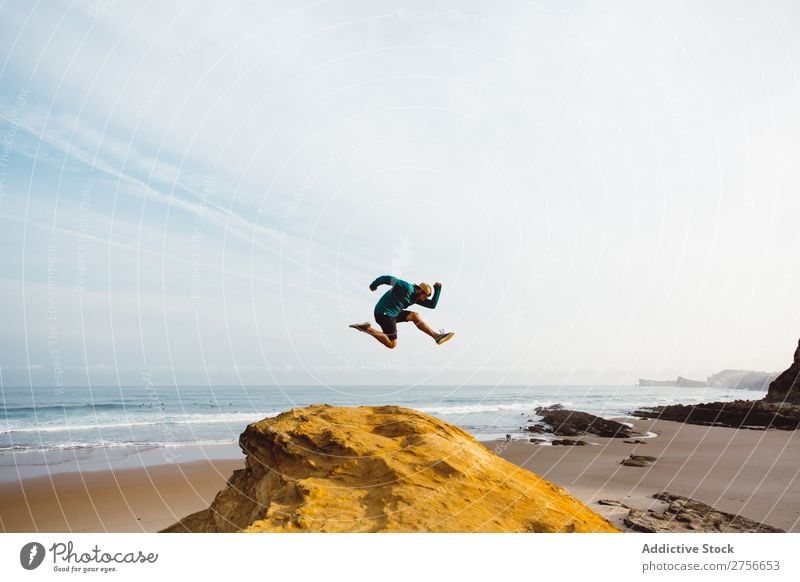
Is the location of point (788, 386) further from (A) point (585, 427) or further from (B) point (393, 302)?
(B) point (393, 302)

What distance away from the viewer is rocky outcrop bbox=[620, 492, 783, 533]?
425 inches

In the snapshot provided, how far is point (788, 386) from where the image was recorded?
171ft

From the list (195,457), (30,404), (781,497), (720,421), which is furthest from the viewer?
(30,404)

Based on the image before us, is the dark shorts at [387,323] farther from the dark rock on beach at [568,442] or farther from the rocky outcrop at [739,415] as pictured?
the rocky outcrop at [739,415]

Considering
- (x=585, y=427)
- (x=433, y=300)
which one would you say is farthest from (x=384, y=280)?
(x=585, y=427)

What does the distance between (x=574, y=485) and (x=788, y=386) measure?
50.1 meters

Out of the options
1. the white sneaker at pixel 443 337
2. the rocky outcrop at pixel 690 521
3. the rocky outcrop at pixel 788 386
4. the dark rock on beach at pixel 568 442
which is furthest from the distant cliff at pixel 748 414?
the white sneaker at pixel 443 337

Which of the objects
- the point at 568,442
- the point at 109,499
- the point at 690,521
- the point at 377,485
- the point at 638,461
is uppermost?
the point at 377,485

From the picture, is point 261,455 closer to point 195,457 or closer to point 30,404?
point 195,457

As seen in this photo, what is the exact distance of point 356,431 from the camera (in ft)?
22.5

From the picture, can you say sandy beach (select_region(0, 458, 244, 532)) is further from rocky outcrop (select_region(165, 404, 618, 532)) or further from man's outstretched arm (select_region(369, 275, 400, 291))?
man's outstretched arm (select_region(369, 275, 400, 291))

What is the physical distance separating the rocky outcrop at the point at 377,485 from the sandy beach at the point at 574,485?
7.14 metres

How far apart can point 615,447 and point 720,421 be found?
17175 mm

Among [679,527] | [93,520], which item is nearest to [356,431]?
[679,527]
